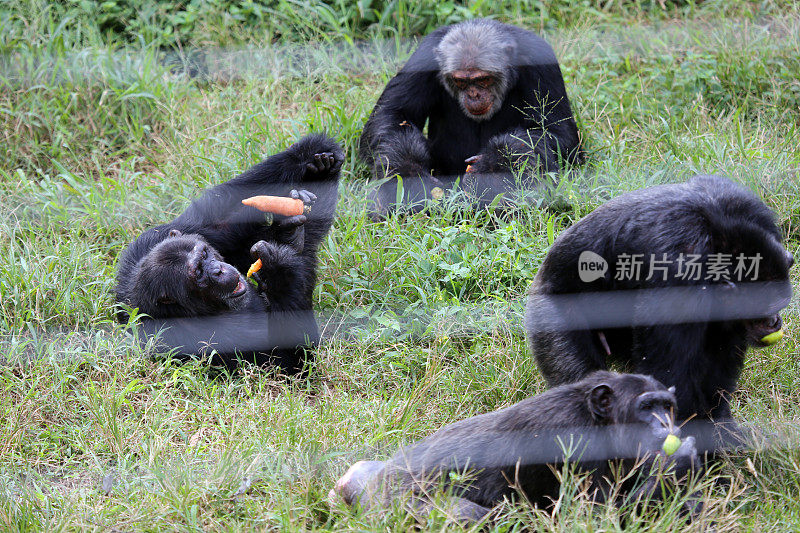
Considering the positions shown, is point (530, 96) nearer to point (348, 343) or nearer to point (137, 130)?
point (348, 343)

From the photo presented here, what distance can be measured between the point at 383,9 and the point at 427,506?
5.61m

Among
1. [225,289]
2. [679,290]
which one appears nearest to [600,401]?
[679,290]

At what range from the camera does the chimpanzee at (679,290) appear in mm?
3713

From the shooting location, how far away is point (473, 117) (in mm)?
6809

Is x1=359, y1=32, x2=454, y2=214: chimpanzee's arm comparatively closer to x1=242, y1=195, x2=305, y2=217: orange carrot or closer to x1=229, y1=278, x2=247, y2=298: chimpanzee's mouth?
x1=242, y1=195, x2=305, y2=217: orange carrot

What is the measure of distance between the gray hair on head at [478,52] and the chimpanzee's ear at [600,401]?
3.59 m

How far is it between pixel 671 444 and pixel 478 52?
3926 mm

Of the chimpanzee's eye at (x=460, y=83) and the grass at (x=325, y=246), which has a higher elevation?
the chimpanzee's eye at (x=460, y=83)

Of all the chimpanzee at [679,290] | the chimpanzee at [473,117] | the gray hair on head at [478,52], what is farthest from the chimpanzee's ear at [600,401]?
the gray hair on head at [478,52]

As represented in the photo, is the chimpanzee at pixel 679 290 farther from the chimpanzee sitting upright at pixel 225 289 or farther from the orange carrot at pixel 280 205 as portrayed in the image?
the orange carrot at pixel 280 205

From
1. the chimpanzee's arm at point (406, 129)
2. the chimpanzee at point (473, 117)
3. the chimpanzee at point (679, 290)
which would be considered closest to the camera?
the chimpanzee at point (679, 290)

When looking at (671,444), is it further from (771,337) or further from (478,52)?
(478,52)

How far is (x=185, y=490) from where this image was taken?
12.2ft

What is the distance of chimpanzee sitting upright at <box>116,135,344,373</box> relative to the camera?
5.09 metres
